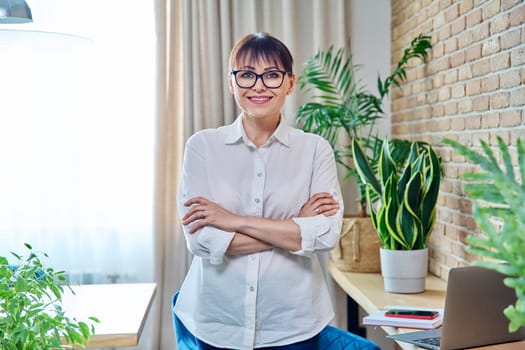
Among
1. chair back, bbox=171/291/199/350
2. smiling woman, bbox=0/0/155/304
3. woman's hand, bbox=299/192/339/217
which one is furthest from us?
smiling woman, bbox=0/0/155/304

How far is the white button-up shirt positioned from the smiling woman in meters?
1.77

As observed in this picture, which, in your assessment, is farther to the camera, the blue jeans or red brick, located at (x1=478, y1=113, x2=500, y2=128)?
red brick, located at (x1=478, y1=113, x2=500, y2=128)

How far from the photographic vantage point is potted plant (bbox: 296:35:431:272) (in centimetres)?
A: 336

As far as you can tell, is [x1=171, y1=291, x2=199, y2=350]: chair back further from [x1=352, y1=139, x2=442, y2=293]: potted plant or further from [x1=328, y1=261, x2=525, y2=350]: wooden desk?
[x1=352, y1=139, x2=442, y2=293]: potted plant

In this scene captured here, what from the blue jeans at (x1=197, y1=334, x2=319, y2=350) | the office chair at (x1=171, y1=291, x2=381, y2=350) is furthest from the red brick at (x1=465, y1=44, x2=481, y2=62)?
the blue jeans at (x1=197, y1=334, x2=319, y2=350)

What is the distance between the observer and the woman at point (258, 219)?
6.75 feet

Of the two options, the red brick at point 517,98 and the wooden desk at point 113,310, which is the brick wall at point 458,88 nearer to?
the red brick at point 517,98

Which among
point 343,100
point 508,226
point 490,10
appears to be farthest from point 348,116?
point 508,226

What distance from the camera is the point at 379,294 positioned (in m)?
2.91

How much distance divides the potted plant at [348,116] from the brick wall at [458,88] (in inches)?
5.1

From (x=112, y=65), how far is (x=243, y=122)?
190 centimetres

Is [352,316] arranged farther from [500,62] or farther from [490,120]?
[500,62]

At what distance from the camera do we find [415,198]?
2885 mm

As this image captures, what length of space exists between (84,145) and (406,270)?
6.09ft
